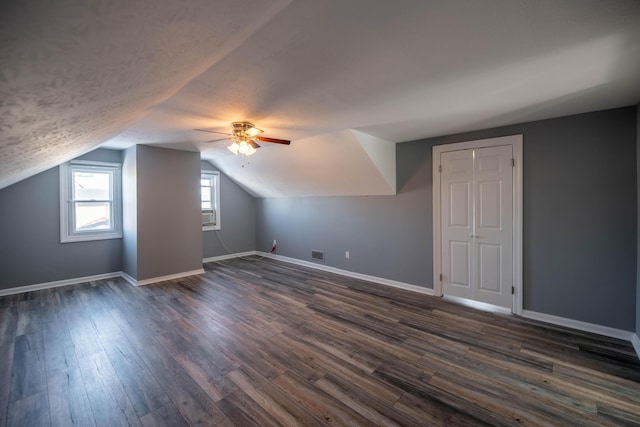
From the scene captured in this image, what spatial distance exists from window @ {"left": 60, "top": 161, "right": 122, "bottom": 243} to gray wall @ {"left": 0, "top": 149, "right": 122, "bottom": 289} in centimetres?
9

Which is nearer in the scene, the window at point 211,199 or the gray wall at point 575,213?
Result: the gray wall at point 575,213

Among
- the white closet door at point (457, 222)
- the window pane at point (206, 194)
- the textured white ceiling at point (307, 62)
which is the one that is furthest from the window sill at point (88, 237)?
the white closet door at point (457, 222)

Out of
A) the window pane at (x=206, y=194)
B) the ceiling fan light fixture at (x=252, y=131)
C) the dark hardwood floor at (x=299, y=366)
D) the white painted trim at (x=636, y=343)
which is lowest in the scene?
the dark hardwood floor at (x=299, y=366)

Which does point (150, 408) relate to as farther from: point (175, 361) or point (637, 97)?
point (637, 97)

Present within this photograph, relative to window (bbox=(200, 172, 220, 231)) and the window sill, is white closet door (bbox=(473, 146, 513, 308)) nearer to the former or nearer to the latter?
window (bbox=(200, 172, 220, 231))

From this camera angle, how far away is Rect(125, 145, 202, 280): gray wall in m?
4.57

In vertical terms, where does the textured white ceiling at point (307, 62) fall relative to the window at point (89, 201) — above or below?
above

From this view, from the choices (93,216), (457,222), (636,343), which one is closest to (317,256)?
(457,222)

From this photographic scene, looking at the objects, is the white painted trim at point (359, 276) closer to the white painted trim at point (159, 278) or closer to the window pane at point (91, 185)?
the white painted trim at point (159, 278)

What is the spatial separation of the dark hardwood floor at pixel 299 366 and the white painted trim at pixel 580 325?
11cm

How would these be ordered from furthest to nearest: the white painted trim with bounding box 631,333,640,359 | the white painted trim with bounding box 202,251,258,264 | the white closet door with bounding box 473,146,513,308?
the white painted trim with bounding box 202,251,258,264 → the white closet door with bounding box 473,146,513,308 → the white painted trim with bounding box 631,333,640,359

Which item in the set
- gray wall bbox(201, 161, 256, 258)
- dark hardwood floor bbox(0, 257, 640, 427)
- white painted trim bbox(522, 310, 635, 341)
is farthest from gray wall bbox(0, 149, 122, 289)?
white painted trim bbox(522, 310, 635, 341)

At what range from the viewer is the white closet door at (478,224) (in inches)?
137

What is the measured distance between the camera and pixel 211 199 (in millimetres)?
6555
